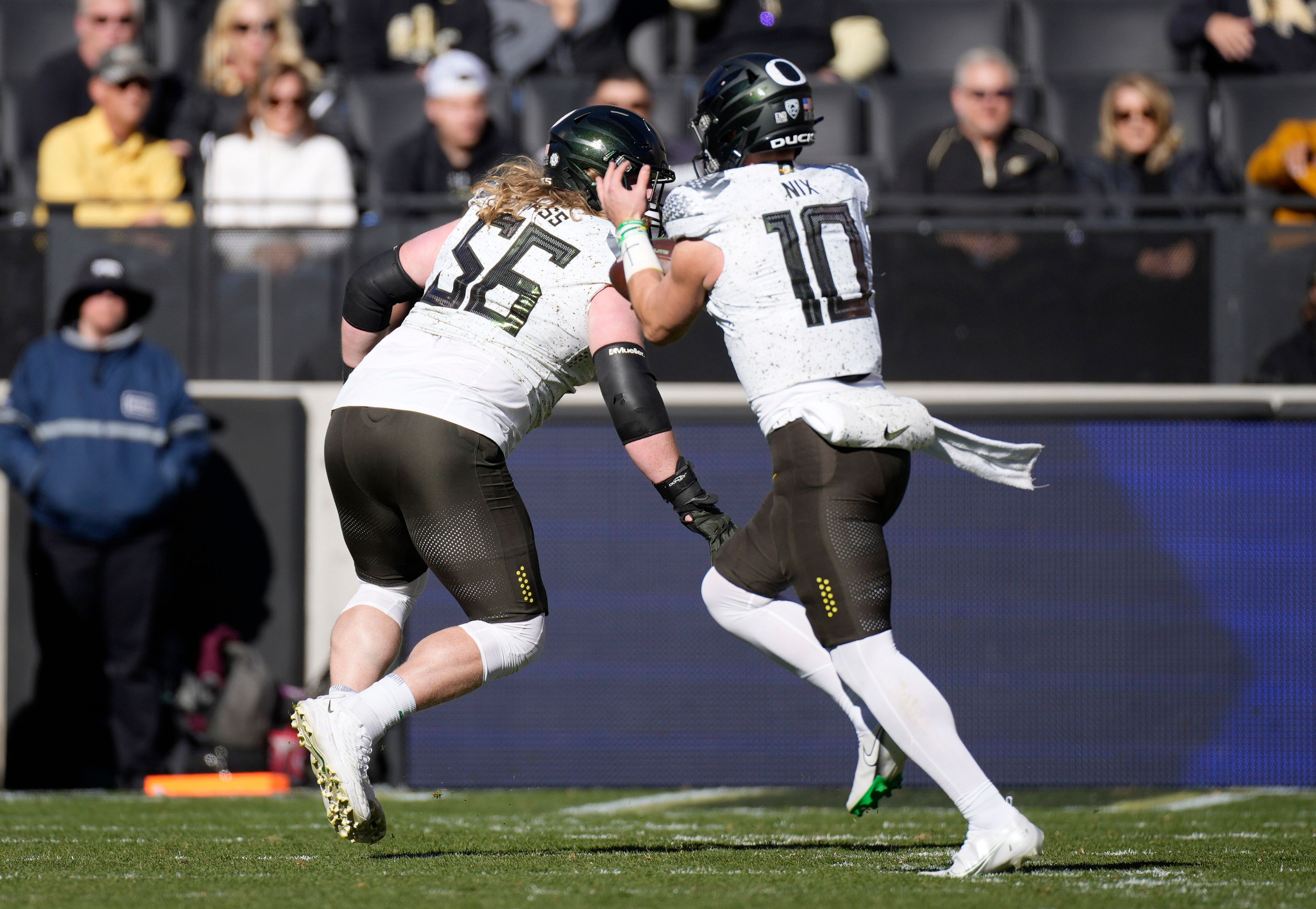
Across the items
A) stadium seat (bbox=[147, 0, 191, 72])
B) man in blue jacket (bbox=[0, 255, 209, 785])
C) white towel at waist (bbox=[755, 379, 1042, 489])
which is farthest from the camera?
stadium seat (bbox=[147, 0, 191, 72])

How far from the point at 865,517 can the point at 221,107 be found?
614cm

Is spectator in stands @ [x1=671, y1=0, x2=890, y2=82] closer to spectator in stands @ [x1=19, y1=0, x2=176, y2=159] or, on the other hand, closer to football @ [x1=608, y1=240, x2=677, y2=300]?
spectator in stands @ [x1=19, y1=0, x2=176, y2=159]

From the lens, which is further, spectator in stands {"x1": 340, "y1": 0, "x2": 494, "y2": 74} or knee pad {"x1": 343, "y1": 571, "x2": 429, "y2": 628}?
spectator in stands {"x1": 340, "y1": 0, "x2": 494, "y2": 74}

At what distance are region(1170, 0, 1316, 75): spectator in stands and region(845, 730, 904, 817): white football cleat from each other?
6.88m

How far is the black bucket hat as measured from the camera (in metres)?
7.59

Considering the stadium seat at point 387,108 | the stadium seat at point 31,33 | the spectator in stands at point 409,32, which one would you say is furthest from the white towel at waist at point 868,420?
the stadium seat at point 31,33

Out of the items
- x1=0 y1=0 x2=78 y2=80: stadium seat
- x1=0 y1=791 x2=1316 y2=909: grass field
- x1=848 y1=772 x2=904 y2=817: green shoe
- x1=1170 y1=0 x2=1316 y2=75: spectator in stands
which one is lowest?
x1=0 y1=791 x2=1316 y2=909: grass field

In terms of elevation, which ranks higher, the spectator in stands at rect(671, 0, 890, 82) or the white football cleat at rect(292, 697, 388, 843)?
the spectator in stands at rect(671, 0, 890, 82)

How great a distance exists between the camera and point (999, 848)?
12.5 ft

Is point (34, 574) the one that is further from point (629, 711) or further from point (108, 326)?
point (629, 711)

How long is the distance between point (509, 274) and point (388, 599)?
3.02 feet

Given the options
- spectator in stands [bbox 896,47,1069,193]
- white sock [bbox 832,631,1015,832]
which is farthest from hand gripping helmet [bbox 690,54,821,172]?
spectator in stands [bbox 896,47,1069,193]

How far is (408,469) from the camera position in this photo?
419 cm

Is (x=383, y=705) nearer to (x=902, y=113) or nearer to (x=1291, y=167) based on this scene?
(x=1291, y=167)
